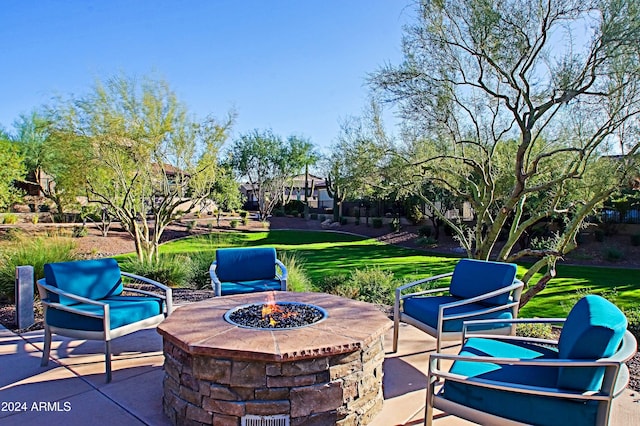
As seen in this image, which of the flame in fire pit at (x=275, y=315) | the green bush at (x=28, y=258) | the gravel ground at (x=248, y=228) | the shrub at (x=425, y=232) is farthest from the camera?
the shrub at (x=425, y=232)

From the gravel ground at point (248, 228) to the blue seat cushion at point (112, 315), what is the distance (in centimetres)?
155

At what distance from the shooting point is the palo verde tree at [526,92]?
175 inches

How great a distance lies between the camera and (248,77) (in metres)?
9.50

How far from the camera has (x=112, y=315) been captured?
340cm

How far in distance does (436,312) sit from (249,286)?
92.0 inches

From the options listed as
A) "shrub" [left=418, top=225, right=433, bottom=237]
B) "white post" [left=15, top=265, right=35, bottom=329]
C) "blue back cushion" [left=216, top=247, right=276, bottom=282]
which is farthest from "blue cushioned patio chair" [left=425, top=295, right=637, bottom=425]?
"shrub" [left=418, top=225, right=433, bottom=237]

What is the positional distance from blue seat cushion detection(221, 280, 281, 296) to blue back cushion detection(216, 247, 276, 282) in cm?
13

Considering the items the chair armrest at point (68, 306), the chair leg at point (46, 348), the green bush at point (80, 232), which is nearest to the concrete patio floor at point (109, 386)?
the chair leg at point (46, 348)

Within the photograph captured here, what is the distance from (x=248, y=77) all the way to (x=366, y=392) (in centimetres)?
837

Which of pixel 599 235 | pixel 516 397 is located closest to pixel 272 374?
pixel 516 397

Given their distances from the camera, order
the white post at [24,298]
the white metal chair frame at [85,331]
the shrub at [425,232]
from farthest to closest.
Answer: the shrub at [425,232] < the white post at [24,298] < the white metal chair frame at [85,331]

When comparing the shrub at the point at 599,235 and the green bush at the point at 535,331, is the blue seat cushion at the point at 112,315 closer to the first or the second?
the green bush at the point at 535,331

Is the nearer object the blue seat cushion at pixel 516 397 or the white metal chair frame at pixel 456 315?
the blue seat cushion at pixel 516 397

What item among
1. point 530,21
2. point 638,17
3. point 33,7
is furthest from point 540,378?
point 33,7
